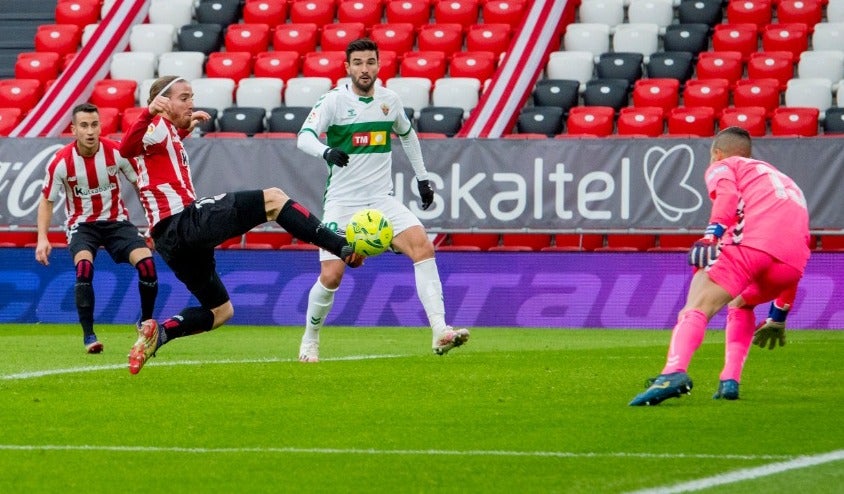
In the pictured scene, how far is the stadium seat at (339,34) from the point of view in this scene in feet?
69.3

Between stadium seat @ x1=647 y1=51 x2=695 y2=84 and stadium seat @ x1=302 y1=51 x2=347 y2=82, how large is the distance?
391 cm

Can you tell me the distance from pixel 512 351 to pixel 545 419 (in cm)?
504

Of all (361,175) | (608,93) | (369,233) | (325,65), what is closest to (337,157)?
(369,233)

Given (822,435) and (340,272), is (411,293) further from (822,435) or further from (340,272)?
(822,435)

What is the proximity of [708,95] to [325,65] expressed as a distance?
4.97 metres

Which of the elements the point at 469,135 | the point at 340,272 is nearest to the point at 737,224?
the point at 340,272

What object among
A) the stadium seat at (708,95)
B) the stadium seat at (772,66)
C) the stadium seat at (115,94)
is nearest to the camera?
the stadium seat at (708,95)

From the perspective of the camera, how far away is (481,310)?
17.0 meters

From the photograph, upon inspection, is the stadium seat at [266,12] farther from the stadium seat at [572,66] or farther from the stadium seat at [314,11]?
the stadium seat at [572,66]

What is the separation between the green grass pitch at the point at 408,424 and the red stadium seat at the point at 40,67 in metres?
10.3

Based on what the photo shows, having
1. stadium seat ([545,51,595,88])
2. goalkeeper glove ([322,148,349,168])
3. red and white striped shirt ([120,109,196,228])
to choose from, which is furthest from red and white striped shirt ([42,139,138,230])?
stadium seat ([545,51,595,88])

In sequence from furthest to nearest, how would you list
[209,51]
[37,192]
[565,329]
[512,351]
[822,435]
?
[209,51] → [37,192] → [565,329] → [512,351] → [822,435]

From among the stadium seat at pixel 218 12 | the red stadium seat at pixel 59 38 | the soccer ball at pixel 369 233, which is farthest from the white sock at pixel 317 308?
the red stadium seat at pixel 59 38

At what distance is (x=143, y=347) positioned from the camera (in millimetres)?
9750
